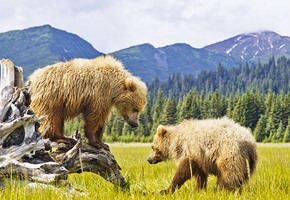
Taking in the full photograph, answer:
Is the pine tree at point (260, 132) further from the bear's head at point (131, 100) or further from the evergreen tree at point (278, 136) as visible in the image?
the bear's head at point (131, 100)

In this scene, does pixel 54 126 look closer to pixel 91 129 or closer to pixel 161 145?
pixel 91 129

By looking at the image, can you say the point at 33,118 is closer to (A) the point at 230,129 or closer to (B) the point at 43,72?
(B) the point at 43,72

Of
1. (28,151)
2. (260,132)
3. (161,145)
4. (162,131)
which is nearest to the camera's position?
(28,151)

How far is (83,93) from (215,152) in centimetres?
247

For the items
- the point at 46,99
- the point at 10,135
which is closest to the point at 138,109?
the point at 46,99

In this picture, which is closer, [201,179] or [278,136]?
[201,179]

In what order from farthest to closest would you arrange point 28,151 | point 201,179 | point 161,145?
point 161,145 → point 201,179 → point 28,151

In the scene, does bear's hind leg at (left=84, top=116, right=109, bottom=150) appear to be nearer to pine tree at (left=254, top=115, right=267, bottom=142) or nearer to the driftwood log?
the driftwood log

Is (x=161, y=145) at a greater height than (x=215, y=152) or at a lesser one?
lesser

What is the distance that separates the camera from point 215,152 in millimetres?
6895

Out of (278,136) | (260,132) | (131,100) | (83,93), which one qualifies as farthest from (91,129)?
(260,132)

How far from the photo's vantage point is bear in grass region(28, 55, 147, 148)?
23.0 ft

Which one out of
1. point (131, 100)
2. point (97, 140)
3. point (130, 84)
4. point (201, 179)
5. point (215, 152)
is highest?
point (130, 84)

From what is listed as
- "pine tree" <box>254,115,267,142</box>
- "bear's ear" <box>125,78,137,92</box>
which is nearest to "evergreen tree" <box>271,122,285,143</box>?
"pine tree" <box>254,115,267,142</box>
